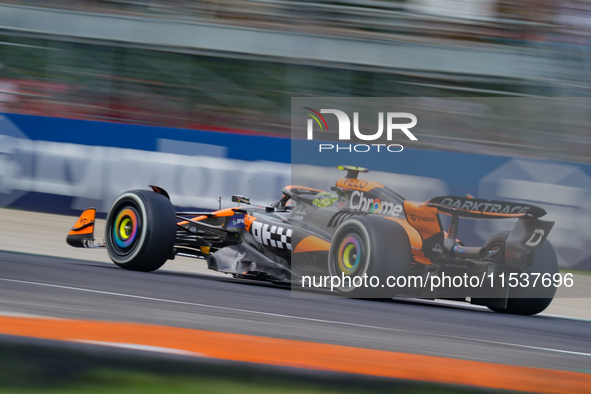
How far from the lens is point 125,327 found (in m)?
3.22

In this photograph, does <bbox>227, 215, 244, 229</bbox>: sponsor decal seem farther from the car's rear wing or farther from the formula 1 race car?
the car's rear wing

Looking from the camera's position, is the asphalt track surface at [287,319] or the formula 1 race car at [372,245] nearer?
the asphalt track surface at [287,319]

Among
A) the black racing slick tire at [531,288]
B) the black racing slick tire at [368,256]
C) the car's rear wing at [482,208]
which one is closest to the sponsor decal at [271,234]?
the black racing slick tire at [368,256]

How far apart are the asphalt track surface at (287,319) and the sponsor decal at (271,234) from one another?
35cm

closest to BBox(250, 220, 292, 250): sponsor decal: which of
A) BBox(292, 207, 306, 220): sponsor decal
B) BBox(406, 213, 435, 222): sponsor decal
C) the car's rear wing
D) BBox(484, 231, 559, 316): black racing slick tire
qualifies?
BBox(292, 207, 306, 220): sponsor decal

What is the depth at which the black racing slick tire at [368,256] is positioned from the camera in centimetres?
506

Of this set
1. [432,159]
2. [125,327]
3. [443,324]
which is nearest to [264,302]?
[443,324]

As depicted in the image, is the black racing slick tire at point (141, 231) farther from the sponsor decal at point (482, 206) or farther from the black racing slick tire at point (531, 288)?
the black racing slick tire at point (531, 288)

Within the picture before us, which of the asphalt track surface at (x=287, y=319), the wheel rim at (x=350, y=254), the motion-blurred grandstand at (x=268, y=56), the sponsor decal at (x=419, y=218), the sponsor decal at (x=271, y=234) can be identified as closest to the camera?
the asphalt track surface at (x=287, y=319)

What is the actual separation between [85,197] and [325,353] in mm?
7466

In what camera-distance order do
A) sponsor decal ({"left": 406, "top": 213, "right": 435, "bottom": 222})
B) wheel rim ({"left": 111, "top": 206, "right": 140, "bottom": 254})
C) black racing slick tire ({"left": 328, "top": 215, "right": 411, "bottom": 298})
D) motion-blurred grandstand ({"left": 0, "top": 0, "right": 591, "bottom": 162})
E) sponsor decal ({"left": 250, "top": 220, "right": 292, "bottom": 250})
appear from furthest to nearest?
motion-blurred grandstand ({"left": 0, "top": 0, "right": 591, "bottom": 162}), wheel rim ({"left": 111, "top": 206, "right": 140, "bottom": 254}), sponsor decal ({"left": 250, "top": 220, "right": 292, "bottom": 250}), sponsor decal ({"left": 406, "top": 213, "right": 435, "bottom": 222}), black racing slick tire ({"left": 328, "top": 215, "right": 411, "bottom": 298})

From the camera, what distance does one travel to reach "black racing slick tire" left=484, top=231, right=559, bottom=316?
5.38 meters

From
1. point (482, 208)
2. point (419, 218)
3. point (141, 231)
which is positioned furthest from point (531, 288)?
point (141, 231)

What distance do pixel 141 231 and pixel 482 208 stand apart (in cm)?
249
